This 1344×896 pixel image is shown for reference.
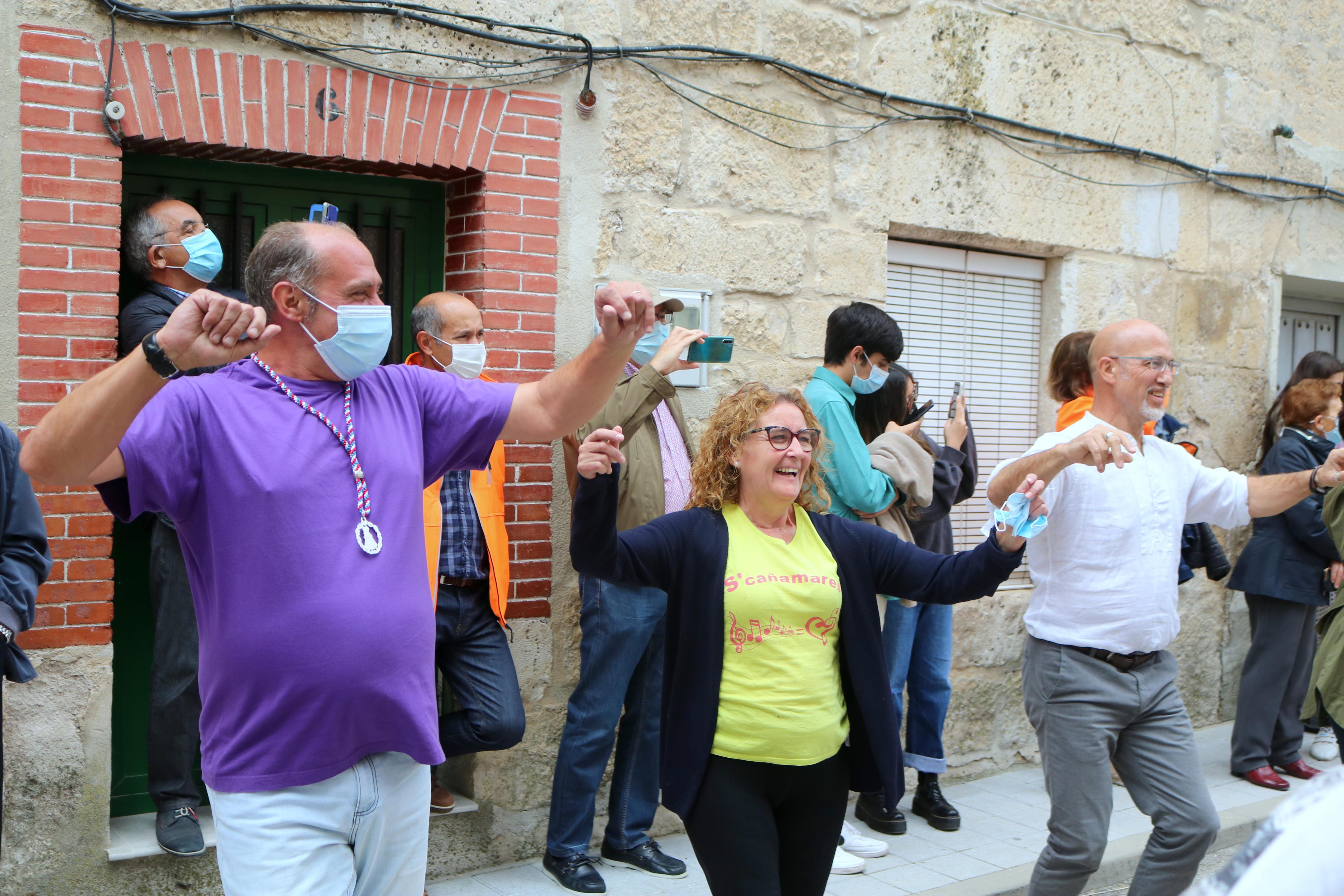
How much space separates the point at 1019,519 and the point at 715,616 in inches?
30.3

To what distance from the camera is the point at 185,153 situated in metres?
4.38

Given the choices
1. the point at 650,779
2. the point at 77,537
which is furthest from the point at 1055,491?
the point at 77,537

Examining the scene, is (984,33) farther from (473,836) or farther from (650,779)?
(473,836)

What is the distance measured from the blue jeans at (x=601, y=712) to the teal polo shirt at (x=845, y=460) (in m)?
0.80

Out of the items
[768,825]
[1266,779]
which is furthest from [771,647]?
[1266,779]

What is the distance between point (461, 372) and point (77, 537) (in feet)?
4.35

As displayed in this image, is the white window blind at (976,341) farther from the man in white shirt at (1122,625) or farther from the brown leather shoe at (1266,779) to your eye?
the man in white shirt at (1122,625)

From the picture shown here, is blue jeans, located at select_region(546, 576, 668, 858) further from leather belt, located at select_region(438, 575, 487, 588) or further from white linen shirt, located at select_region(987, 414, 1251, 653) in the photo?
white linen shirt, located at select_region(987, 414, 1251, 653)

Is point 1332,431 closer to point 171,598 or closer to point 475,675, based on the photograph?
point 475,675

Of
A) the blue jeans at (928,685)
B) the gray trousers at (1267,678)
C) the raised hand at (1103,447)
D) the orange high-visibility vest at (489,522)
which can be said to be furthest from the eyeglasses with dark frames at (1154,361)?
the gray trousers at (1267,678)

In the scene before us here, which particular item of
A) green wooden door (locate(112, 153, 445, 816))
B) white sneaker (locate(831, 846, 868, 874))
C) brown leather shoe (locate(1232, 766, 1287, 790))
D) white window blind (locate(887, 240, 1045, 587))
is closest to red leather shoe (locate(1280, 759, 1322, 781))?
brown leather shoe (locate(1232, 766, 1287, 790))

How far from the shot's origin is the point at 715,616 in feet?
Result: 10.0

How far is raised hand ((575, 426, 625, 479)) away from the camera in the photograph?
2.73 metres

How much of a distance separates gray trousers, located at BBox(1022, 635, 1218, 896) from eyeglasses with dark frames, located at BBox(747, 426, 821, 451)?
3.64ft
